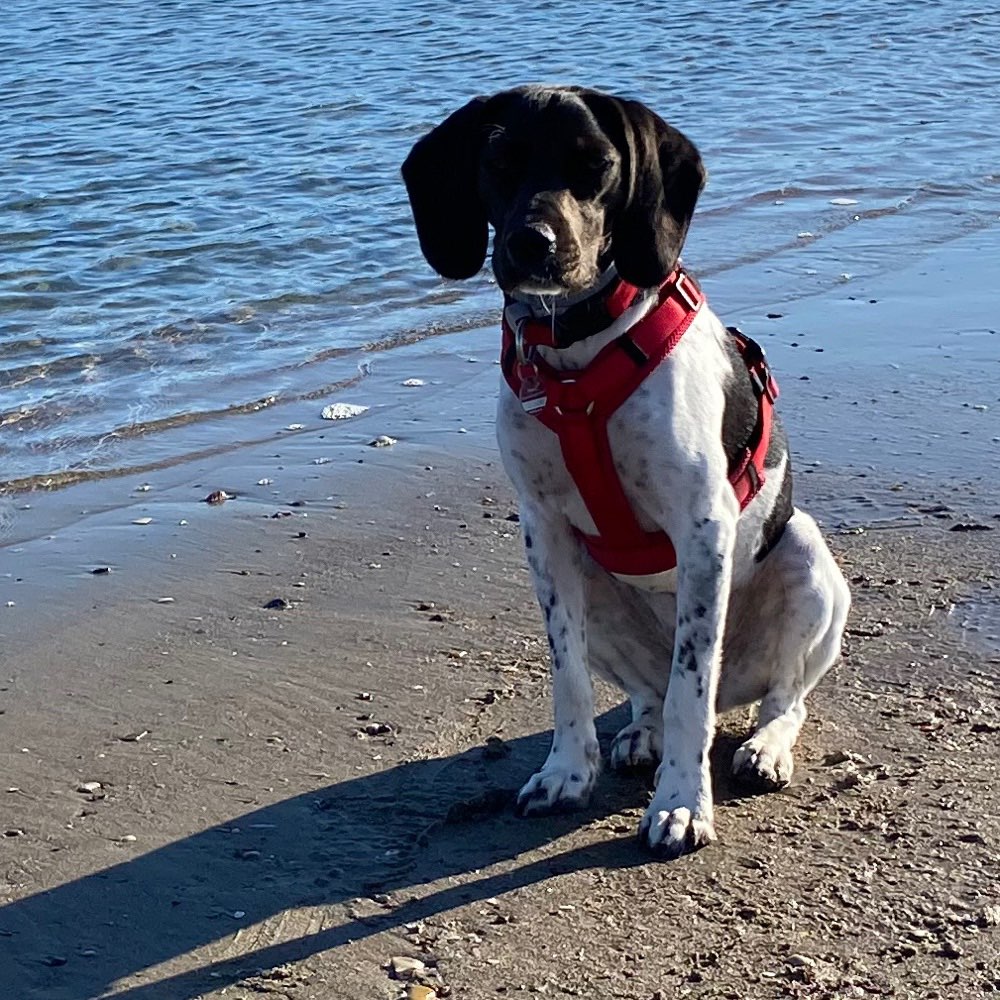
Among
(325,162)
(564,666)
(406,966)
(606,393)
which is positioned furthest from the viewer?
(325,162)

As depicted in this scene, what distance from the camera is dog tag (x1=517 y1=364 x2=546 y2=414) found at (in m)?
3.85

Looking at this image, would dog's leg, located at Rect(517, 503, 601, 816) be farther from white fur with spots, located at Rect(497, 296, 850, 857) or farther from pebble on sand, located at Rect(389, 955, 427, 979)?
pebble on sand, located at Rect(389, 955, 427, 979)

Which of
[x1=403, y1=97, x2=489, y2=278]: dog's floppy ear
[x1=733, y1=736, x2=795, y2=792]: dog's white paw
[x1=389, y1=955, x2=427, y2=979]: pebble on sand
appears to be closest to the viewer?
[x1=389, y1=955, x2=427, y2=979]: pebble on sand

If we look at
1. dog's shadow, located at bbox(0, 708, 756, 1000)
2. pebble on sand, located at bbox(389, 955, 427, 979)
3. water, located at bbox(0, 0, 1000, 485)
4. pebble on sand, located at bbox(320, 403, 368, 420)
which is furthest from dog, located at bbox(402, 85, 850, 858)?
water, located at bbox(0, 0, 1000, 485)

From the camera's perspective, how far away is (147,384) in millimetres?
7785

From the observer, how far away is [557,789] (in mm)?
4008

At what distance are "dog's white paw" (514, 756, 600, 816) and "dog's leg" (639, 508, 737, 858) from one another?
0.18 metres

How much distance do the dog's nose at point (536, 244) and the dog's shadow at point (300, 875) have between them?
4.06 feet

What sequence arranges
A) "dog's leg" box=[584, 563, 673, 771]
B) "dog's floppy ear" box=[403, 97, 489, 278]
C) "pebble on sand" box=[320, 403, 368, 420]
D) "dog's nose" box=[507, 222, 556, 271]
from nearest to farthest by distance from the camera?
1. "dog's nose" box=[507, 222, 556, 271]
2. "dog's floppy ear" box=[403, 97, 489, 278]
3. "dog's leg" box=[584, 563, 673, 771]
4. "pebble on sand" box=[320, 403, 368, 420]

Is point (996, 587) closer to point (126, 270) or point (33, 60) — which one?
point (126, 270)

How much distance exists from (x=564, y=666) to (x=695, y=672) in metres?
0.32

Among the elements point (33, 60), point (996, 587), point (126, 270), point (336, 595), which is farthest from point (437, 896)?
point (33, 60)

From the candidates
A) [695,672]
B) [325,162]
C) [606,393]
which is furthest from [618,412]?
[325,162]

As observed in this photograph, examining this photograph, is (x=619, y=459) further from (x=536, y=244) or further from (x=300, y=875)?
(x=300, y=875)
